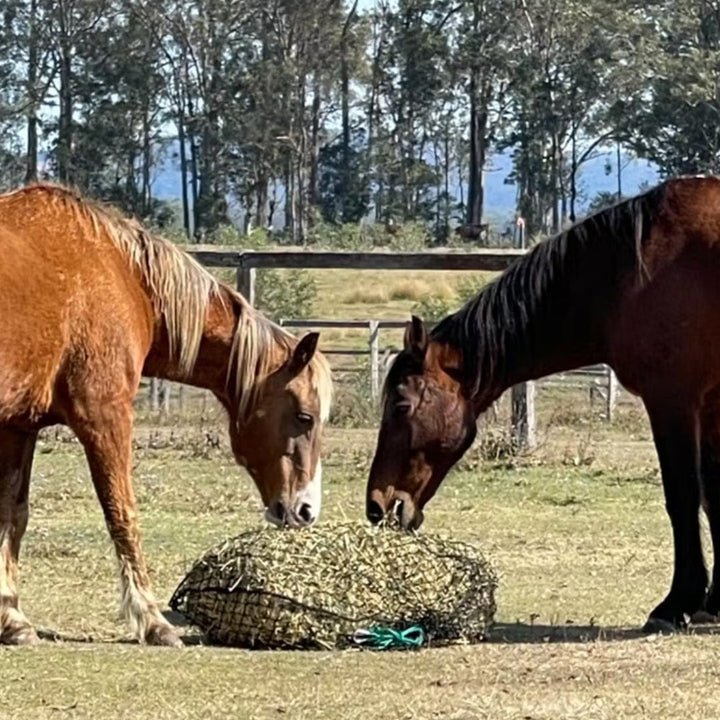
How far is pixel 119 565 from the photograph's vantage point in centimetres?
675

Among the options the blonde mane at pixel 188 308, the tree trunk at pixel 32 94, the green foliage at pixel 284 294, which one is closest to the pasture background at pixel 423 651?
the blonde mane at pixel 188 308

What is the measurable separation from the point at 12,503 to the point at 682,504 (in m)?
2.94

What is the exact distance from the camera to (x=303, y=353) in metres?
7.18

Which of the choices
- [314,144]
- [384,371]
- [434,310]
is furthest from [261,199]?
[384,371]

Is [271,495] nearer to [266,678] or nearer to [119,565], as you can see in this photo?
[119,565]

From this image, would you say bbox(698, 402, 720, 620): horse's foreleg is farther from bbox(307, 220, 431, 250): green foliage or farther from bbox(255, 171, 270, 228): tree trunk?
bbox(255, 171, 270, 228): tree trunk

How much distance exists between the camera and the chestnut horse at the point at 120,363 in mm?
6527

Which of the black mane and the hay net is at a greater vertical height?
the black mane

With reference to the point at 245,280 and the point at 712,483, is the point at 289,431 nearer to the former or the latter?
the point at 712,483

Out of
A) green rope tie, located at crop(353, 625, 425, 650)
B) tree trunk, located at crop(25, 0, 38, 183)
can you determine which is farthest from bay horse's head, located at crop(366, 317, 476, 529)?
tree trunk, located at crop(25, 0, 38, 183)

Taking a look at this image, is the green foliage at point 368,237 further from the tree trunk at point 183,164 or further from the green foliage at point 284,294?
the green foliage at point 284,294

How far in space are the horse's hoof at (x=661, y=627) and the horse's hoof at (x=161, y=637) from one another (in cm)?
204

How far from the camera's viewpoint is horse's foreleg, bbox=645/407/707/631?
7.03 meters

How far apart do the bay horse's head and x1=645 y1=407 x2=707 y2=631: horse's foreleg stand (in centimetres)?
96
